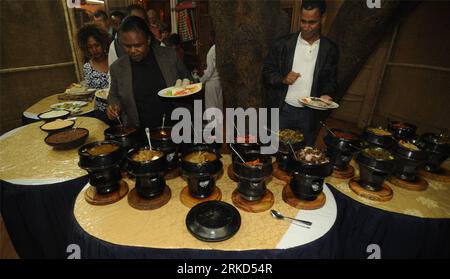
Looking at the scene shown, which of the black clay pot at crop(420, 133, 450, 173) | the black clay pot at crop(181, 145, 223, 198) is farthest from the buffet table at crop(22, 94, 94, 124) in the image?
the black clay pot at crop(420, 133, 450, 173)

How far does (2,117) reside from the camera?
450 cm

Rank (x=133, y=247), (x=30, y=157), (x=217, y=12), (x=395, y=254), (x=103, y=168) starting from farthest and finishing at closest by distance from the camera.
Answer: (x=217, y=12)
(x=30, y=157)
(x=395, y=254)
(x=103, y=168)
(x=133, y=247)

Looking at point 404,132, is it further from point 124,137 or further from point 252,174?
point 124,137

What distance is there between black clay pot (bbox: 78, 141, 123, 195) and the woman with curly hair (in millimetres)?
2523

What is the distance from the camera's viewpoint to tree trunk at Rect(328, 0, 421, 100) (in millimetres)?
2893

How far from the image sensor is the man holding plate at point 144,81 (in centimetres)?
259

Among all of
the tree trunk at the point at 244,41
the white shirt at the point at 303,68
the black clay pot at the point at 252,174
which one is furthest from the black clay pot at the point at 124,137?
the white shirt at the point at 303,68

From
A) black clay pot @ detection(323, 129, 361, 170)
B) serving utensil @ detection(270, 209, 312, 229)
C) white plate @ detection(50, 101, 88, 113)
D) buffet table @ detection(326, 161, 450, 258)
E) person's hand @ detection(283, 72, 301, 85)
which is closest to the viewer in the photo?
serving utensil @ detection(270, 209, 312, 229)

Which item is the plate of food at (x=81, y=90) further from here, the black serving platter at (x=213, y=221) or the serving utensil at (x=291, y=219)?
the serving utensil at (x=291, y=219)

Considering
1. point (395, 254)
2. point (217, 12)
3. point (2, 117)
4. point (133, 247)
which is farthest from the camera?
point (2, 117)

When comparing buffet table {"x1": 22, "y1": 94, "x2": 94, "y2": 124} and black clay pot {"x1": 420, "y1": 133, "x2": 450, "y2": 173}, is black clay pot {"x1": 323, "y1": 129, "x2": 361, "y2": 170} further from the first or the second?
buffet table {"x1": 22, "y1": 94, "x2": 94, "y2": 124}

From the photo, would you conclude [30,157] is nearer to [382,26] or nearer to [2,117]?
[2,117]
